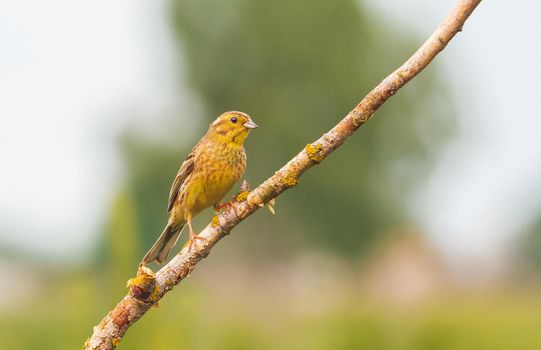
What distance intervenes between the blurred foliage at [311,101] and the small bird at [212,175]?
147 feet

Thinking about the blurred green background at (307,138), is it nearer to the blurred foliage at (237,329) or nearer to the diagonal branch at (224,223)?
the blurred foliage at (237,329)

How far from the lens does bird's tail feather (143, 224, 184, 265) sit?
4.93m

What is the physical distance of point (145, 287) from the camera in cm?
284

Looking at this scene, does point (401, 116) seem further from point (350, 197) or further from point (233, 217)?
point (233, 217)

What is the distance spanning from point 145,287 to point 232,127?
293cm

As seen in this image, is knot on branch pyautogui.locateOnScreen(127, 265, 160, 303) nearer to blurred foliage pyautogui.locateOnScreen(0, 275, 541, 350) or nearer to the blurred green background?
blurred foliage pyautogui.locateOnScreen(0, 275, 541, 350)

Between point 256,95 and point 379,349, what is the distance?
43467mm

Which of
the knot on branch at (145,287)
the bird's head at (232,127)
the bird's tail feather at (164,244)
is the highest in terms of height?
the bird's head at (232,127)

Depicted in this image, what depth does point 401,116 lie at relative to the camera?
5275 cm

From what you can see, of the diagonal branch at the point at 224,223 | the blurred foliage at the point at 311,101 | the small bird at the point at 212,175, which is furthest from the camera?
the blurred foliage at the point at 311,101

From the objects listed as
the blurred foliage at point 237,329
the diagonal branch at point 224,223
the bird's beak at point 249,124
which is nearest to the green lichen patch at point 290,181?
the diagonal branch at point 224,223

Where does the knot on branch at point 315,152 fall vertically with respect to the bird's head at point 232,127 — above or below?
below

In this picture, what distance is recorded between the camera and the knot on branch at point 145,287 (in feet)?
9.32

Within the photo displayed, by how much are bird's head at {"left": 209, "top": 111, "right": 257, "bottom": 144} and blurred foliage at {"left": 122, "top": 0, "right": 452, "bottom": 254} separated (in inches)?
1763
